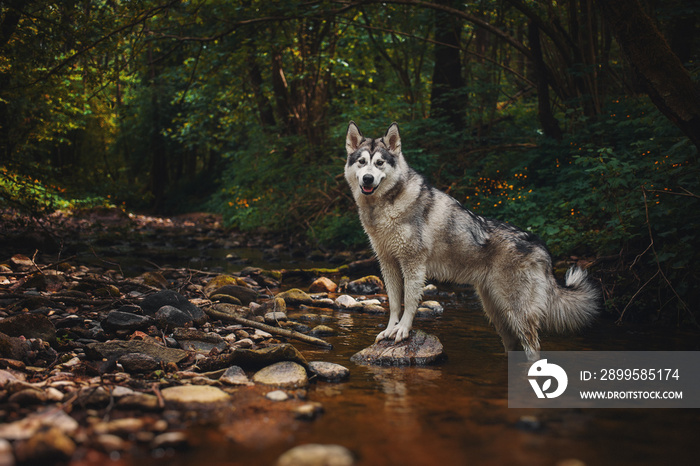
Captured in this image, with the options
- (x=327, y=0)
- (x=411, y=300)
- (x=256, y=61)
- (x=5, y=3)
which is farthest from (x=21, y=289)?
(x=256, y=61)

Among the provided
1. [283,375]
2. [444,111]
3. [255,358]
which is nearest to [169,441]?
[283,375]

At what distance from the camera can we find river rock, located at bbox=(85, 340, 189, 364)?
4.21m

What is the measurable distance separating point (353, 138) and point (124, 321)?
332 cm

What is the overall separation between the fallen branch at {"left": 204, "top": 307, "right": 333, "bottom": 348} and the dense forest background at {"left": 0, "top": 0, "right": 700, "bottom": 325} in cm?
425

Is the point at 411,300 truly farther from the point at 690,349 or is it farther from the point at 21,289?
the point at 21,289

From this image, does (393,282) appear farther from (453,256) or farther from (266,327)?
(266,327)

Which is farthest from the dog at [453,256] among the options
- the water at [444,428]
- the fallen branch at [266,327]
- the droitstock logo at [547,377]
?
the fallen branch at [266,327]

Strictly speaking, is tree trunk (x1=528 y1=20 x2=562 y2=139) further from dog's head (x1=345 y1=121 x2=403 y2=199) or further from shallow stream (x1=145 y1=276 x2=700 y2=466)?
shallow stream (x1=145 y1=276 x2=700 y2=466)

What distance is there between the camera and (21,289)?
6.34 m

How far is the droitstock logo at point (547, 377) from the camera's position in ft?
13.3

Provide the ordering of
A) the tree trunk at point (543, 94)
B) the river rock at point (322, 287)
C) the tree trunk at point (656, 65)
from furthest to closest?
the tree trunk at point (543, 94)
the river rock at point (322, 287)
the tree trunk at point (656, 65)

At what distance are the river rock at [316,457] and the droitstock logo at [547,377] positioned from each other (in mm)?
2094

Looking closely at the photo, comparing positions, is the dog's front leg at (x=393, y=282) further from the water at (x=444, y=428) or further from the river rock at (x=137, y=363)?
the river rock at (x=137, y=363)

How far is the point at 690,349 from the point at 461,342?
2.47m
